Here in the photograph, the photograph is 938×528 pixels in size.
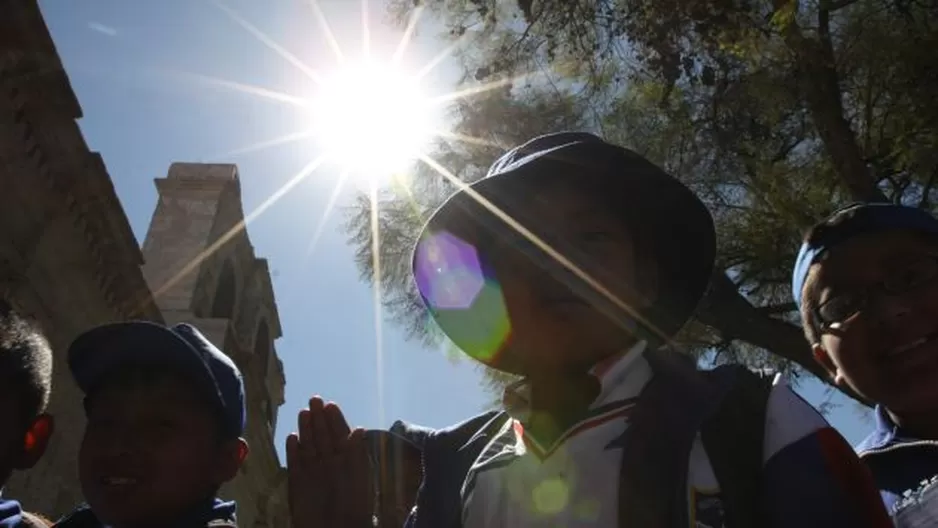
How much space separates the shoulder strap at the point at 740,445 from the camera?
1.17 meters

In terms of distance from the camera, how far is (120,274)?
755 centimetres

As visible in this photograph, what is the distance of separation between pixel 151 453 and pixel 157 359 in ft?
0.99

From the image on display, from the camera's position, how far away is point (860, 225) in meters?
2.08

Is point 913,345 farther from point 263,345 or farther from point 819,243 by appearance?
point 263,345

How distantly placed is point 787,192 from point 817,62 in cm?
120

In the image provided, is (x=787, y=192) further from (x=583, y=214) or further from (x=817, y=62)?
(x=583, y=214)

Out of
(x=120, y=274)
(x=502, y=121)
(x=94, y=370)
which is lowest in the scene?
(x=94, y=370)

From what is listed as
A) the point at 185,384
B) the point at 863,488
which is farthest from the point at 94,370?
the point at 863,488

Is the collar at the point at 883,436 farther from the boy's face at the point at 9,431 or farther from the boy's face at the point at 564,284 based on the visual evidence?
the boy's face at the point at 9,431

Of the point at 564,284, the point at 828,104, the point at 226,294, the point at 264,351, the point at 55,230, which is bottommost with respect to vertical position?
the point at 564,284

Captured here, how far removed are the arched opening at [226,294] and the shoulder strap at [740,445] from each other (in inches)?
522

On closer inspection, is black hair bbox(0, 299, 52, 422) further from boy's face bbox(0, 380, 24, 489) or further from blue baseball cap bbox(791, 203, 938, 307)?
blue baseball cap bbox(791, 203, 938, 307)

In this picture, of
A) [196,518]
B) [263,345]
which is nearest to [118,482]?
[196,518]

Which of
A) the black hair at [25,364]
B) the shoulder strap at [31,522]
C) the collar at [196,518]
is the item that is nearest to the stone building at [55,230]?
the black hair at [25,364]
